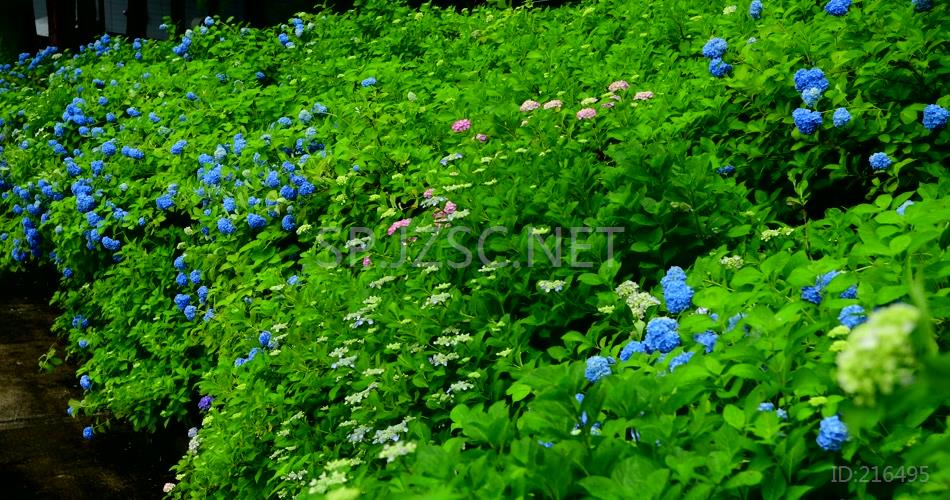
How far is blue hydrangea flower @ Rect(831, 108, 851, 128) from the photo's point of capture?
3578 millimetres

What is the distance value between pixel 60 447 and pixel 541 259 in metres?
3.20

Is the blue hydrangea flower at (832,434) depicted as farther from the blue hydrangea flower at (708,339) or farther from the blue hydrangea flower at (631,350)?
the blue hydrangea flower at (631,350)

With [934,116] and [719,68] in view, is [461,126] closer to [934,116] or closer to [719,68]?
[719,68]

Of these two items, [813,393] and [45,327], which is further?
[45,327]

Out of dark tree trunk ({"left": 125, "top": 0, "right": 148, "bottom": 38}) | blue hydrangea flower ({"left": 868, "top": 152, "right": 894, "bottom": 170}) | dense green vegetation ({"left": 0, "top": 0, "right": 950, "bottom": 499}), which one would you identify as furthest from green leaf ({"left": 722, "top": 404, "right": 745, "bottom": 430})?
dark tree trunk ({"left": 125, "top": 0, "right": 148, "bottom": 38})

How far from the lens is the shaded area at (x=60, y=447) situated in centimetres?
Result: 459

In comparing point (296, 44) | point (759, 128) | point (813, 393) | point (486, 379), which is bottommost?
point (296, 44)

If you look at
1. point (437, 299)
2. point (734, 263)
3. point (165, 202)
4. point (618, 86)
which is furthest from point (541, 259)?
point (165, 202)

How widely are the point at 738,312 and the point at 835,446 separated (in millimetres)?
611

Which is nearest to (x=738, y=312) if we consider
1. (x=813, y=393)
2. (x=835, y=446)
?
(x=813, y=393)

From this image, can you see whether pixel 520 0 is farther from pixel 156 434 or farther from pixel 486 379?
pixel 486 379

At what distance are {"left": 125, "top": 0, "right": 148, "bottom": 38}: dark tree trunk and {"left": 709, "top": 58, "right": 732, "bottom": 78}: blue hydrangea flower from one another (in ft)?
36.3

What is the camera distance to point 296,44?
26.5 ft

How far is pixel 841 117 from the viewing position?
11.7 feet
